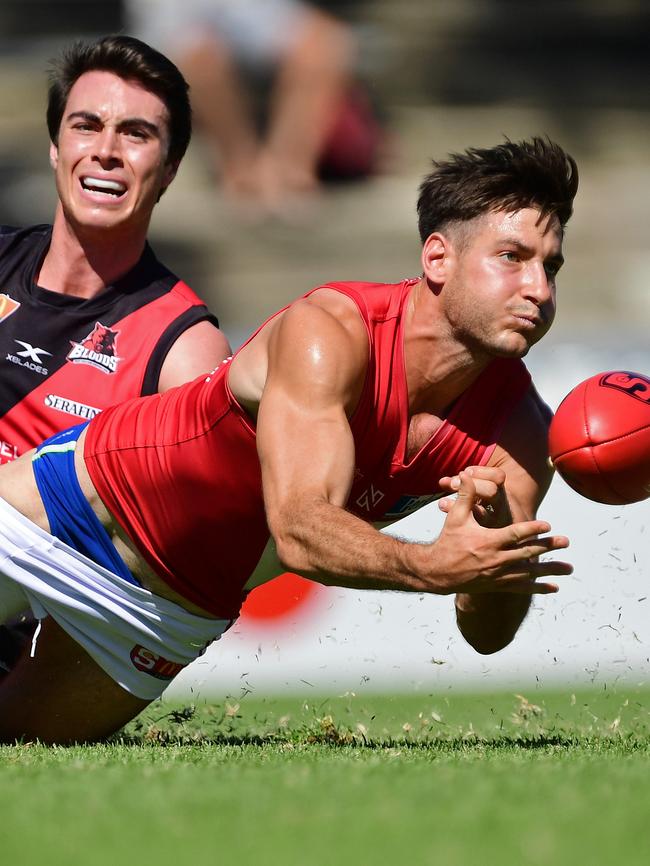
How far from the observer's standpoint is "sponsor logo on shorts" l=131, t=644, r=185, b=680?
489cm

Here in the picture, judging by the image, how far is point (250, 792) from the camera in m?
3.06

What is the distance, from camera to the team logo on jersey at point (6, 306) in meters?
5.26

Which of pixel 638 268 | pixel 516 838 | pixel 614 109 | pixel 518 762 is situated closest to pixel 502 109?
pixel 614 109

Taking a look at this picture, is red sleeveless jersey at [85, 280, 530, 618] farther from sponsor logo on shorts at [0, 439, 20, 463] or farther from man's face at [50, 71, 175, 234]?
man's face at [50, 71, 175, 234]

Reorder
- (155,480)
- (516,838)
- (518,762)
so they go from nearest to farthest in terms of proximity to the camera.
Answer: (516,838), (518,762), (155,480)

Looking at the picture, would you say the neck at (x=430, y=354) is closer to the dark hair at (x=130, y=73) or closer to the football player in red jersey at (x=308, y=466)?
the football player in red jersey at (x=308, y=466)

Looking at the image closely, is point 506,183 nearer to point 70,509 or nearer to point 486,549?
point 486,549

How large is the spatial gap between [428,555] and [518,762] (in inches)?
25.3

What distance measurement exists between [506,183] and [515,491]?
0.93 m

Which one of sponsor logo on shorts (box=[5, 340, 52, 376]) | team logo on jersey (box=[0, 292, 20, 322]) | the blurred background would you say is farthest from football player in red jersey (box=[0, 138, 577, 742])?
the blurred background

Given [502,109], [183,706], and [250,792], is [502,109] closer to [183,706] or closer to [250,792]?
[183,706]

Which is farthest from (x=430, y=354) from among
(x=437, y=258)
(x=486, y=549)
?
(x=486, y=549)

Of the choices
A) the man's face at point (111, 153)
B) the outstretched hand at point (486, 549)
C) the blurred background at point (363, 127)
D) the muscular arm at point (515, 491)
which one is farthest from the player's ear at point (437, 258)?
the blurred background at point (363, 127)

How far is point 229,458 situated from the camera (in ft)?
14.4
